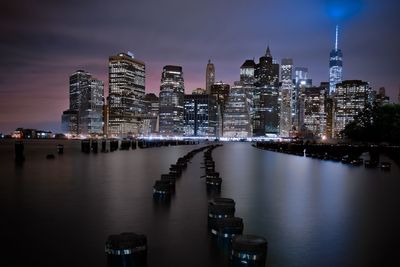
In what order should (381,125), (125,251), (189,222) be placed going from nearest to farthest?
1. (125,251)
2. (189,222)
3. (381,125)

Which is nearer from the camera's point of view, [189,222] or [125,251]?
[125,251]

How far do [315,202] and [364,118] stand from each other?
93.7 metres

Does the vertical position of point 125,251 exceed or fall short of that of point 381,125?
it falls short

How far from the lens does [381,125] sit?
78625 mm

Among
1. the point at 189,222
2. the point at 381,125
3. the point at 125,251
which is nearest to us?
the point at 125,251

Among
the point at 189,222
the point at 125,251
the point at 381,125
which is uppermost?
the point at 381,125

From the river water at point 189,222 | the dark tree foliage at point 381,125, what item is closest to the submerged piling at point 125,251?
the river water at point 189,222

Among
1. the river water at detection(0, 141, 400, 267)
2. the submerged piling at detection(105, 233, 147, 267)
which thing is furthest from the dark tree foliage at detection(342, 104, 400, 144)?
the submerged piling at detection(105, 233, 147, 267)

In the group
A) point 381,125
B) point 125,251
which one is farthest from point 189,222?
point 381,125

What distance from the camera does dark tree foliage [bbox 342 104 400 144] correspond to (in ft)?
234

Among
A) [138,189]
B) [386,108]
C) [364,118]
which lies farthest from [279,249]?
[364,118]

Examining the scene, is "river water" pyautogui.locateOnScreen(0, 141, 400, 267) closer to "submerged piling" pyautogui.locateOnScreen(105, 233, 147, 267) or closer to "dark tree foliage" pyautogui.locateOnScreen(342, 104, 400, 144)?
"submerged piling" pyautogui.locateOnScreen(105, 233, 147, 267)

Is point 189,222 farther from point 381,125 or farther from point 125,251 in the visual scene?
point 381,125

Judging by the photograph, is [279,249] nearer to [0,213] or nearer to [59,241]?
[59,241]
